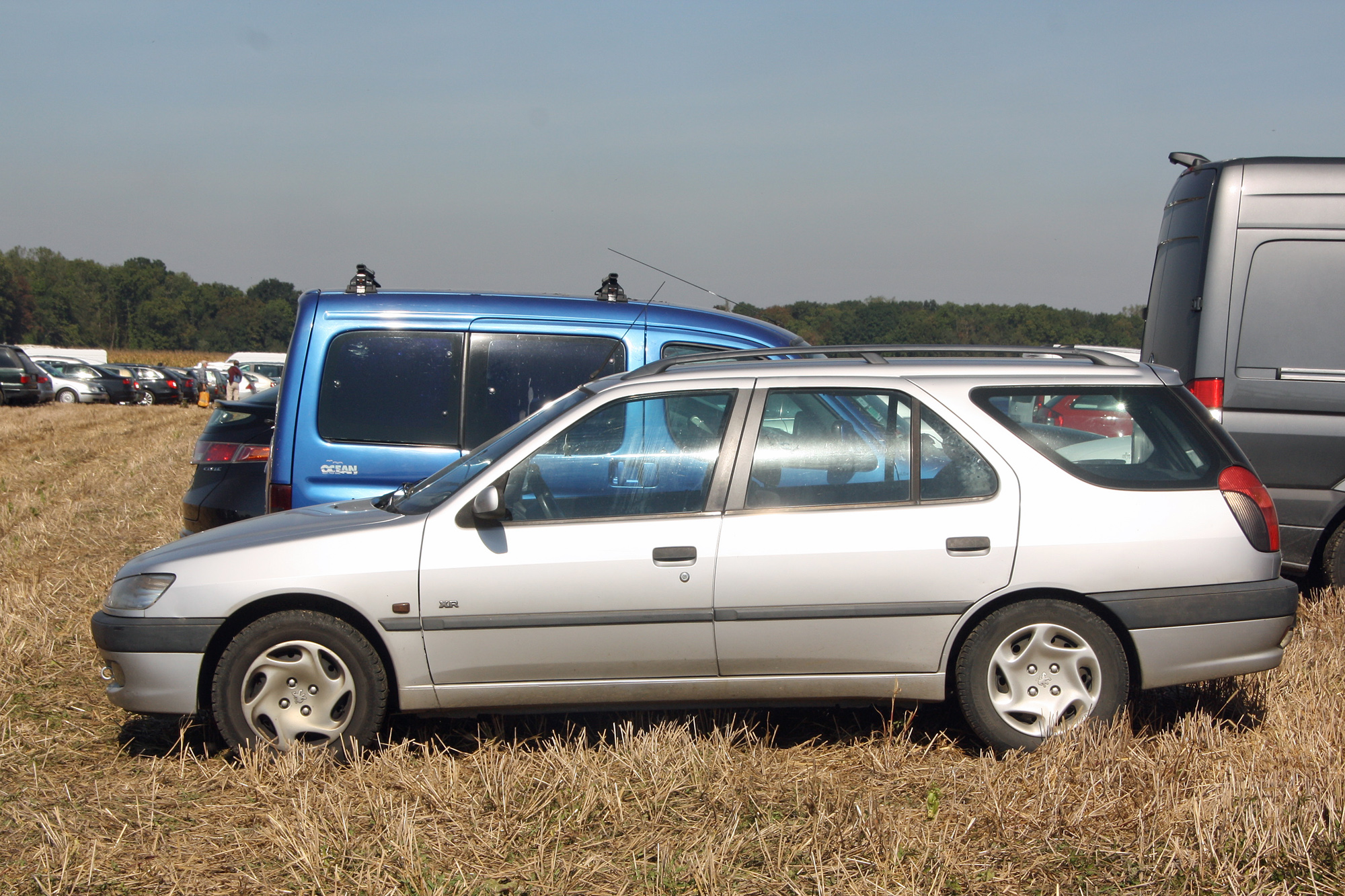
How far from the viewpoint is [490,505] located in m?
4.36

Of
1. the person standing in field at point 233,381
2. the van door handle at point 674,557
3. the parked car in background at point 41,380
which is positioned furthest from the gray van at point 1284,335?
the parked car in background at point 41,380

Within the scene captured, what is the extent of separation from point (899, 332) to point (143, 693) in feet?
44.8

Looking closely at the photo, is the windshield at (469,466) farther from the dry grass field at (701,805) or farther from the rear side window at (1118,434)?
the rear side window at (1118,434)

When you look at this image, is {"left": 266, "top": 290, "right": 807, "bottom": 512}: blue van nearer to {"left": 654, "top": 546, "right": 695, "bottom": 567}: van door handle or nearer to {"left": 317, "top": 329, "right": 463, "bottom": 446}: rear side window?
{"left": 317, "top": 329, "right": 463, "bottom": 446}: rear side window

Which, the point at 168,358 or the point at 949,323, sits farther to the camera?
the point at 168,358

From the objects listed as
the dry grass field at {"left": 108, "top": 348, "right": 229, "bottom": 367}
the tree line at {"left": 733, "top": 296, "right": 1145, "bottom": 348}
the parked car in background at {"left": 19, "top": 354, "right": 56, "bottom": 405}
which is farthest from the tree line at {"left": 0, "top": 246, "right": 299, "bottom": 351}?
the tree line at {"left": 733, "top": 296, "right": 1145, "bottom": 348}

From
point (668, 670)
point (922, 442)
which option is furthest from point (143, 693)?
point (922, 442)

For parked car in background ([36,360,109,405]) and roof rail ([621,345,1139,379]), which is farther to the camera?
parked car in background ([36,360,109,405])

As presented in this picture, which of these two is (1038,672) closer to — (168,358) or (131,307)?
(168,358)

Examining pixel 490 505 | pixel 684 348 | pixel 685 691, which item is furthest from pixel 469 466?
pixel 684 348

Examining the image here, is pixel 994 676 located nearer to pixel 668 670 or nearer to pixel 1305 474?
pixel 668 670

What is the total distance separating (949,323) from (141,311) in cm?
12454

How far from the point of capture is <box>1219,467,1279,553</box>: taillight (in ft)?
14.8

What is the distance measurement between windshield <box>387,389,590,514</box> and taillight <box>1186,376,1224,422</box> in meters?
3.93
